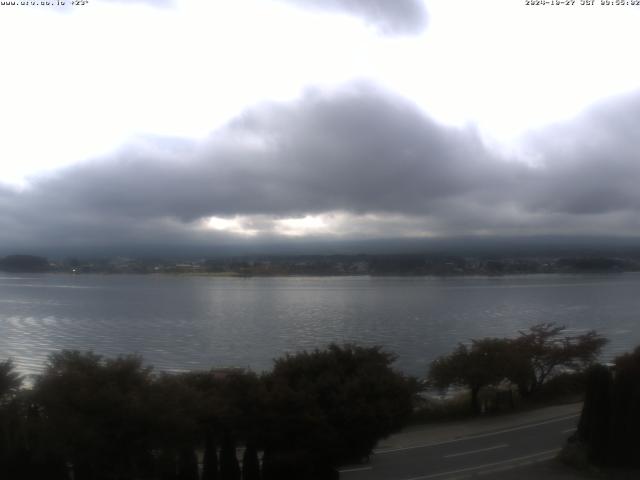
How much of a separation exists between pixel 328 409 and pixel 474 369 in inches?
592

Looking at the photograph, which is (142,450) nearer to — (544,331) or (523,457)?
(523,457)

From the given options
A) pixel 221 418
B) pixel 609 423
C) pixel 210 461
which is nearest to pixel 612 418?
pixel 609 423

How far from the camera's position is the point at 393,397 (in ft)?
57.5

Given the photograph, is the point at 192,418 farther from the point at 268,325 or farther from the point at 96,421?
the point at 268,325

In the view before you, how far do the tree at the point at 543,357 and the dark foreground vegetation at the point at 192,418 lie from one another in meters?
15.1

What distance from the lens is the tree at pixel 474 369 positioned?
30.0m

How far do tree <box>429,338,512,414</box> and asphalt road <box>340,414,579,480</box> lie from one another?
539 cm

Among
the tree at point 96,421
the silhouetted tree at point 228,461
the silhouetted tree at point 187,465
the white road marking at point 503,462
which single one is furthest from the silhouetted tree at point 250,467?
the white road marking at point 503,462

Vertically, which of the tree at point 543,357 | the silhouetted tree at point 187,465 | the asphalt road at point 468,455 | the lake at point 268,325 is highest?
the silhouetted tree at point 187,465

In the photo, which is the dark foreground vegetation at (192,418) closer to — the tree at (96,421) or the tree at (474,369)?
the tree at (96,421)

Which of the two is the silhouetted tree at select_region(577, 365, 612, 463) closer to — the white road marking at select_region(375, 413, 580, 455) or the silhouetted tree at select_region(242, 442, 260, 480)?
the white road marking at select_region(375, 413, 580, 455)

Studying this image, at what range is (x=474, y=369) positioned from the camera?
30.1m

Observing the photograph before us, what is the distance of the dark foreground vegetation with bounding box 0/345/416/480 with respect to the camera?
45.0 ft

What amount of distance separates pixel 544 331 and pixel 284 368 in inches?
935
